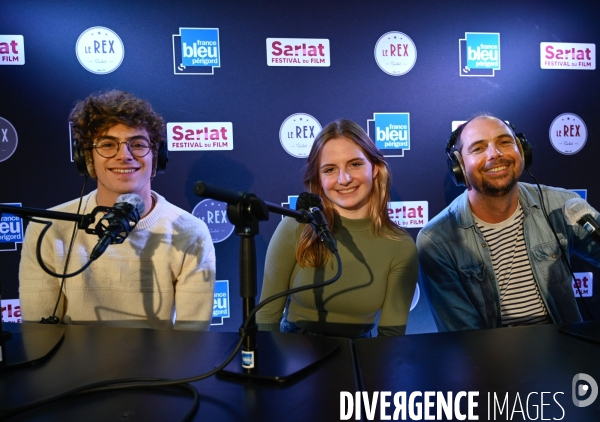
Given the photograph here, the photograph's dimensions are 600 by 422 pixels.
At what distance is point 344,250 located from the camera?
5.91 ft

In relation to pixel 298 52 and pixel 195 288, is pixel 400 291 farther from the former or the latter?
pixel 298 52

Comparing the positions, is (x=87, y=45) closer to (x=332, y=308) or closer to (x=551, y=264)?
(x=332, y=308)

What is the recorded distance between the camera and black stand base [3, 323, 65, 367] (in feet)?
3.22

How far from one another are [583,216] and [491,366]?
0.46 metres

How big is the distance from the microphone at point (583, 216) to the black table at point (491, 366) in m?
0.25

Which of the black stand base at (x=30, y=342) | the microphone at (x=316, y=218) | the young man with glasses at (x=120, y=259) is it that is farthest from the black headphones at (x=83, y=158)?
the microphone at (x=316, y=218)

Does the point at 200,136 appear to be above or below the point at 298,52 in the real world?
below

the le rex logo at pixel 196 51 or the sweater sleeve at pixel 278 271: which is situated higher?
the le rex logo at pixel 196 51

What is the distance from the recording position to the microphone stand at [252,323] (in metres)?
0.82

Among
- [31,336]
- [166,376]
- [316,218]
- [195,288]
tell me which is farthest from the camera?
[195,288]

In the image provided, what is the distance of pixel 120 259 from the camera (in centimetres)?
169

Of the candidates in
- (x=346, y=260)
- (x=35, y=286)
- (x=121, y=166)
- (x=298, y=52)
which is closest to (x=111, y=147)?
(x=121, y=166)

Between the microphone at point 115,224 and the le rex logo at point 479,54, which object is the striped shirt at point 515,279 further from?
the microphone at point 115,224

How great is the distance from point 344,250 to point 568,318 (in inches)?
39.8
